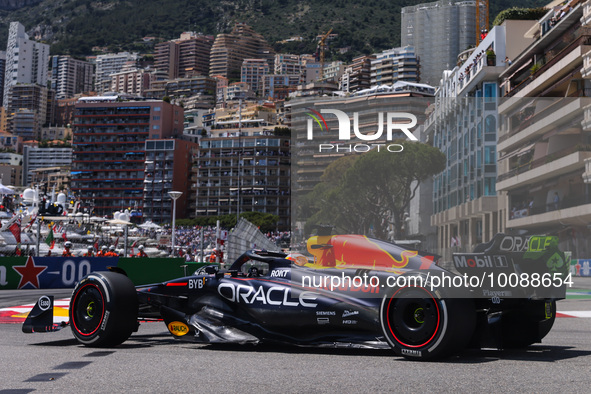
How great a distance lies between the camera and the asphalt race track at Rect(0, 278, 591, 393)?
530 cm

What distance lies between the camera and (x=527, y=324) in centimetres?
751

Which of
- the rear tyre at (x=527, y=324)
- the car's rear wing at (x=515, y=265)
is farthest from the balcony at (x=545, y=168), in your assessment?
the rear tyre at (x=527, y=324)

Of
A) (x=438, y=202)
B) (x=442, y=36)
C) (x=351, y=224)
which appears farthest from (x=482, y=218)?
(x=442, y=36)

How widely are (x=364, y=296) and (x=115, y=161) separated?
15921cm

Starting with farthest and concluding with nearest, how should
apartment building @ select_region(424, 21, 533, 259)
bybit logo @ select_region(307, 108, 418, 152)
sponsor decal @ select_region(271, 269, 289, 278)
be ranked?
sponsor decal @ select_region(271, 269, 289, 278) < bybit logo @ select_region(307, 108, 418, 152) < apartment building @ select_region(424, 21, 533, 259)

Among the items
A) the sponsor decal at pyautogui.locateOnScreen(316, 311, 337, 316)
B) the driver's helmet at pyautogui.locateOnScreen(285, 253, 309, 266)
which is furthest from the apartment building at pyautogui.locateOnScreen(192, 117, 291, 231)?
the sponsor decal at pyautogui.locateOnScreen(316, 311, 337, 316)

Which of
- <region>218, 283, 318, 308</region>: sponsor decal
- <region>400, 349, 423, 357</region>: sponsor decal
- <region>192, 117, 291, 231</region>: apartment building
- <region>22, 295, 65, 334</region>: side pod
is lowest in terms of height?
<region>400, 349, 423, 357</region>: sponsor decal

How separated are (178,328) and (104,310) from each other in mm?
840

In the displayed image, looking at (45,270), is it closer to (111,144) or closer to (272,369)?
(272,369)

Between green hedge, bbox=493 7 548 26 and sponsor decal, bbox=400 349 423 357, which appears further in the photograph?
green hedge, bbox=493 7 548 26

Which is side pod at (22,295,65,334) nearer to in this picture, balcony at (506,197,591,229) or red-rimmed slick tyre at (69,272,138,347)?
red-rimmed slick tyre at (69,272,138,347)

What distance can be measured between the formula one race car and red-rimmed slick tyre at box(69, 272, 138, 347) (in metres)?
0.01

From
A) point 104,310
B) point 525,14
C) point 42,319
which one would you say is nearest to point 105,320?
point 104,310

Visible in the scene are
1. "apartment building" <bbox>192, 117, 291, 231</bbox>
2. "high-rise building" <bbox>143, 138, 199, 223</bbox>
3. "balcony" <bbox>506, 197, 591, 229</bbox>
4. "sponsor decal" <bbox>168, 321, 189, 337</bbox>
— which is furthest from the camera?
"high-rise building" <bbox>143, 138, 199, 223</bbox>
